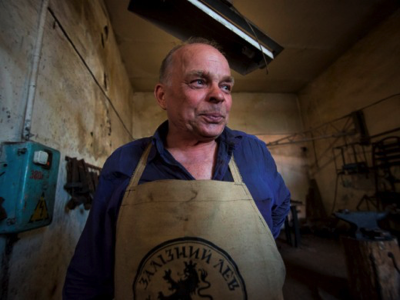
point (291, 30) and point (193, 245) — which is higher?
point (291, 30)

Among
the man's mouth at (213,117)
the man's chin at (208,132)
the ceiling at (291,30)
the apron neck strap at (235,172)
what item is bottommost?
the apron neck strap at (235,172)

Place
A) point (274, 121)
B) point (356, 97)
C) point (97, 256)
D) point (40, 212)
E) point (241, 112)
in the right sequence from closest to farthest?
point (97, 256) → point (40, 212) → point (356, 97) → point (241, 112) → point (274, 121)

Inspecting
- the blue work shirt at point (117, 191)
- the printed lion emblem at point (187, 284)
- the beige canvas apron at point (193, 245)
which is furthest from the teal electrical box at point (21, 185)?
the printed lion emblem at point (187, 284)

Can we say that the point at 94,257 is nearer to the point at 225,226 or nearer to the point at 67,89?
the point at 225,226

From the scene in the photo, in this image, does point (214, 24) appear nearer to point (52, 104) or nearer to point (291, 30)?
point (52, 104)

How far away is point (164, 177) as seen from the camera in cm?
83

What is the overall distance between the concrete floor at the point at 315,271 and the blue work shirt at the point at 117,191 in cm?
207

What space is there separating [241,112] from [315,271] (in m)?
3.79

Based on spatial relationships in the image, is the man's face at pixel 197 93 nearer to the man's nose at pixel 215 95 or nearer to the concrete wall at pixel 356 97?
the man's nose at pixel 215 95

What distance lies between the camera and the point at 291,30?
3344mm

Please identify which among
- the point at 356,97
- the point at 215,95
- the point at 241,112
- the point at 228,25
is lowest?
the point at 215,95

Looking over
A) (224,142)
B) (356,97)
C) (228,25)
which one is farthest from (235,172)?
(356,97)

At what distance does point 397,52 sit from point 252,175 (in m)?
4.16

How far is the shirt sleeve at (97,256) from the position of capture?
2.47ft
